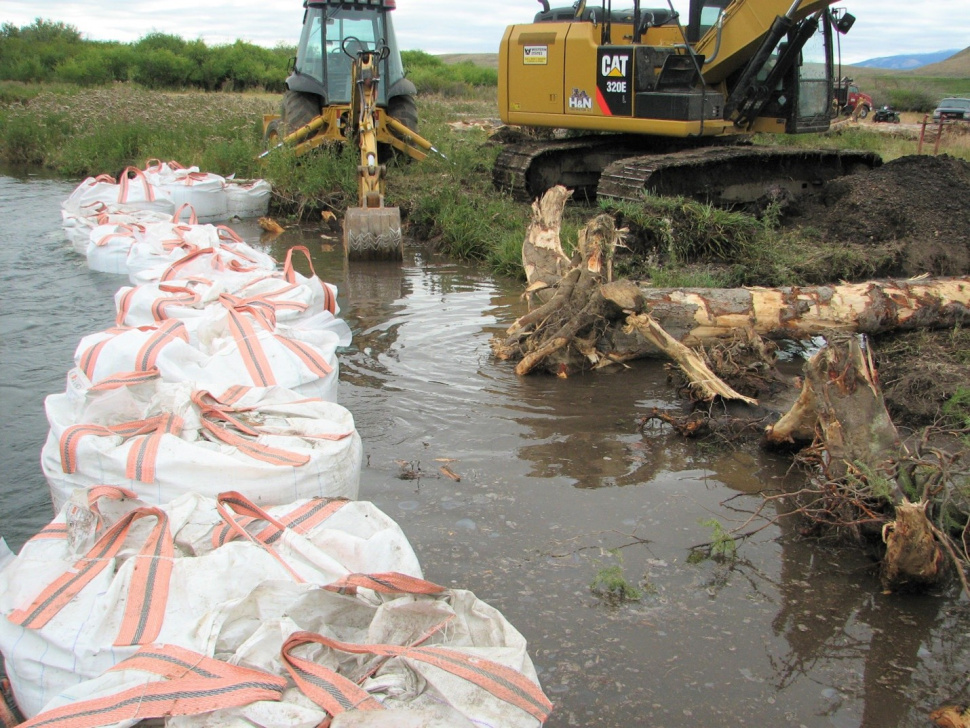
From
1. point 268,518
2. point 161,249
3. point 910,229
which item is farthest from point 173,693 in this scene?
point 910,229

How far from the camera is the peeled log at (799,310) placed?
5.20 m

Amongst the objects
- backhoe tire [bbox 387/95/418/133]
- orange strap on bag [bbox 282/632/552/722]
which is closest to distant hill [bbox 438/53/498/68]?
backhoe tire [bbox 387/95/418/133]

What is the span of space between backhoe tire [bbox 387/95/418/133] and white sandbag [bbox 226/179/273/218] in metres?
2.45

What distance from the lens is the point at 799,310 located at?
17.1ft

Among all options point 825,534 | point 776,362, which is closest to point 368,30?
point 776,362

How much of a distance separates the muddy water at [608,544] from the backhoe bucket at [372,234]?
8.24ft

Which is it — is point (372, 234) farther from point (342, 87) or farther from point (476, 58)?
point (476, 58)

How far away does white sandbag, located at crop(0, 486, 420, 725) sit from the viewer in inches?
77.3

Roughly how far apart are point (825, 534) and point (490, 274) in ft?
16.7

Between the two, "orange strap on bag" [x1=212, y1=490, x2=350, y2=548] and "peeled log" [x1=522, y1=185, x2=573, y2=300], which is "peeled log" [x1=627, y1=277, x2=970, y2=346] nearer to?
"peeled log" [x1=522, y1=185, x2=573, y2=300]

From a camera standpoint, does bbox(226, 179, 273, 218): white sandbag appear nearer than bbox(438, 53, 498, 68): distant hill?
Yes

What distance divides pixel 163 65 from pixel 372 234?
105 feet

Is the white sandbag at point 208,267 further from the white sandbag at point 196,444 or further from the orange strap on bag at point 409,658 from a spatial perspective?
the orange strap on bag at point 409,658

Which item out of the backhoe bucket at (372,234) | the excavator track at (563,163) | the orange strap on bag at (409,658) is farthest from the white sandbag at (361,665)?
the excavator track at (563,163)
